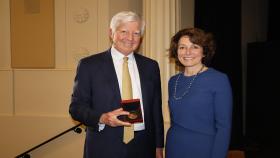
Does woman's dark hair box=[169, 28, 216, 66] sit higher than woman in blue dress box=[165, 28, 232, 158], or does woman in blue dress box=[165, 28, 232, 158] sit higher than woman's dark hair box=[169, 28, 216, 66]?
woman's dark hair box=[169, 28, 216, 66]

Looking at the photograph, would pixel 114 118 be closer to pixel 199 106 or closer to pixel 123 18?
pixel 199 106

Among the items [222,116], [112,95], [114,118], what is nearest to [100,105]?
[112,95]

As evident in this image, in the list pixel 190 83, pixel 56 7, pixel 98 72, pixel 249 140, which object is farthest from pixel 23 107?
pixel 249 140

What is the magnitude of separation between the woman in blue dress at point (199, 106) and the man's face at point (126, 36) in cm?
29

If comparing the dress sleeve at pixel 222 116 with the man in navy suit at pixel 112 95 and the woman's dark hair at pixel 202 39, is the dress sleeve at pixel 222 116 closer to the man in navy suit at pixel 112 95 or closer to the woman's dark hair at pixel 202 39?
the woman's dark hair at pixel 202 39

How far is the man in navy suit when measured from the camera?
2.15 meters

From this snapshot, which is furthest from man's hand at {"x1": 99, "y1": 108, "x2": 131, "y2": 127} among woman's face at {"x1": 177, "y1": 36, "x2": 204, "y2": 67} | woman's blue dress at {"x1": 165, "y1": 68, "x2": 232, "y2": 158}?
woman's face at {"x1": 177, "y1": 36, "x2": 204, "y2": 67}

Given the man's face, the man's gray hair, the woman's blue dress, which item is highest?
the man's gray hair

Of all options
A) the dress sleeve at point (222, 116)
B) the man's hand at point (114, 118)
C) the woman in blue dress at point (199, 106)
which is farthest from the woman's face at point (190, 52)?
the man's hand at point (114, 118)

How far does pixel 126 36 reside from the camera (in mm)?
2193

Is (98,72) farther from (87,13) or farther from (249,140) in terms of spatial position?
(249,140)

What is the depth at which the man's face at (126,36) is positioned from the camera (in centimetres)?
219

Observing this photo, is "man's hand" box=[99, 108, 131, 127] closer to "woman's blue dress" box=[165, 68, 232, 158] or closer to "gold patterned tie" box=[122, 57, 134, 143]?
"gold patterned tie" box=[122, 57, 134, 143]

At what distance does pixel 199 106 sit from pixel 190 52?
0.36 metres
